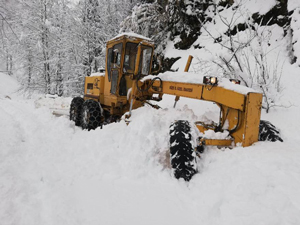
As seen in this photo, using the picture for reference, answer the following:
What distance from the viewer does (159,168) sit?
137 inches

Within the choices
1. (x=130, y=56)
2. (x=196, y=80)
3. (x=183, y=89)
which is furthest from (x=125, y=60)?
(x=196, y=80)

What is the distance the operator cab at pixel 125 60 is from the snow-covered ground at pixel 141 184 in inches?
72.8

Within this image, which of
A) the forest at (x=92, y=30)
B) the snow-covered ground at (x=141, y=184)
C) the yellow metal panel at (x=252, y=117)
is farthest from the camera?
the forest at (x=92, y=30)

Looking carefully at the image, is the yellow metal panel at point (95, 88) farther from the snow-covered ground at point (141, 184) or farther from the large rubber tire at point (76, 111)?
the snow-covered ground at point (141, 184)

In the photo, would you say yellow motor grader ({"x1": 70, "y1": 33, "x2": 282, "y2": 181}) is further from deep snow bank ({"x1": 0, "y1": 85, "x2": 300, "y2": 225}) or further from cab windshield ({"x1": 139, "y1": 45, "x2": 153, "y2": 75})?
deep snow bank ({"x1": 0, "y1": 85, "x2": 300, "y2": 225})

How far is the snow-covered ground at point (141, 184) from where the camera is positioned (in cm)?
233

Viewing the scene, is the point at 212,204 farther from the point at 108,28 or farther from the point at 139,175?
Answer: the point at 108,28

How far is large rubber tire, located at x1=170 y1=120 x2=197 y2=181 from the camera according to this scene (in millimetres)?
3146

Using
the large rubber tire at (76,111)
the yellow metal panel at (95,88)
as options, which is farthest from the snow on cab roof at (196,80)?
the large rubber tire at (76,111)

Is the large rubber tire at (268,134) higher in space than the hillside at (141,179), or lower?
higher

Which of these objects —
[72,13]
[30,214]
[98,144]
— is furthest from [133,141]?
[72,13]

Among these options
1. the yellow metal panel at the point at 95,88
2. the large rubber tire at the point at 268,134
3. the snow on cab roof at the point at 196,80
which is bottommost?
the large rubber tire at the point at 268,134

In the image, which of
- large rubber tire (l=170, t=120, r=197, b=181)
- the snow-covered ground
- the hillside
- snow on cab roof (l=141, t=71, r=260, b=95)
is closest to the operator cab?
snow on cab roof (l=141, t=71, r=260, b=95)

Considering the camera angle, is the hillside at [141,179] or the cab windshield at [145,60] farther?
the cab windshield at [145,60]
